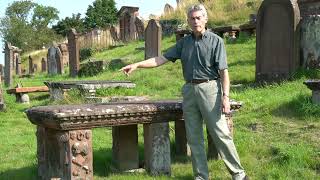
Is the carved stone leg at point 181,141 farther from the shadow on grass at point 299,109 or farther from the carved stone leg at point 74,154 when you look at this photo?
the shadow on grass at point 299,109

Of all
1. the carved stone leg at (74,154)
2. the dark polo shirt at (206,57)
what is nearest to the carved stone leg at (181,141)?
the dark polo shirt at (206,57)

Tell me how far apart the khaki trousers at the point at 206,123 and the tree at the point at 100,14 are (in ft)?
178

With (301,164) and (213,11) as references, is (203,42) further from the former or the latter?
(213,11)

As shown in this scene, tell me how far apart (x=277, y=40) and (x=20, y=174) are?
7.09m

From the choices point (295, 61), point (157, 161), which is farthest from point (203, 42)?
point (295, 61)

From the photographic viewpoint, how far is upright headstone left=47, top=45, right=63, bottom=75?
23.9 m

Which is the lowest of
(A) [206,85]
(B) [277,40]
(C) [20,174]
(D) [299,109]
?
(C) [20,174]

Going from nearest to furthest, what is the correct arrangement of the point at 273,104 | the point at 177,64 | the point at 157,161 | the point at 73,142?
the point at 73,142 < the point at 157,161 < the point at 273,104 < the point at 177,64

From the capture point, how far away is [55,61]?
24.5m

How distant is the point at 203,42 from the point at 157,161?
1473 millimetres

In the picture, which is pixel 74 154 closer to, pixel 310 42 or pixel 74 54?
pixel 310 42

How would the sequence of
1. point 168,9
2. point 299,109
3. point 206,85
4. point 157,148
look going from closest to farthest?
point 206,85 < point 157,148 < point 299,109 < point 168,9

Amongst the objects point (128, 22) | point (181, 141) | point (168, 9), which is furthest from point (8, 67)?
point (181, 141)

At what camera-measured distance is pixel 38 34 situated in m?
66.4
